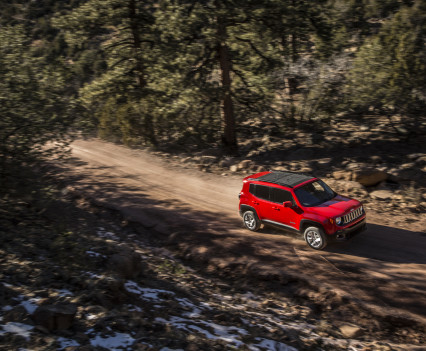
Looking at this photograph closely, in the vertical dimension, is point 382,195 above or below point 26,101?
below

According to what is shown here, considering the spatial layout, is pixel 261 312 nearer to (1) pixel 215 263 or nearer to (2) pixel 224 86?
(1) pixel 215 263

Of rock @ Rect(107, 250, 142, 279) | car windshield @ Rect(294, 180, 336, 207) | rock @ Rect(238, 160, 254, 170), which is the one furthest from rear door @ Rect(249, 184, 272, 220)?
rock @ Rect(238, 160, 254, 170)

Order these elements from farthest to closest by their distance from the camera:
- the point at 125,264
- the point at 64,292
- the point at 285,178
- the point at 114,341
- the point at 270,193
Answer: the point at 285,178, the point at 270,193, the point at 125,264, the point at 64,292, the point at 114,341

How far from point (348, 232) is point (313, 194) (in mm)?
1425

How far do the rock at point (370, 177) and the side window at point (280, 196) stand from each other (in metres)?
4.95

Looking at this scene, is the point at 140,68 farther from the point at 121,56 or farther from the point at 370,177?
the point at 370,177

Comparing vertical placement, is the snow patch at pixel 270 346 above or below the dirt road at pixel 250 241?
below

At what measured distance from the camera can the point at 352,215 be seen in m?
10.4

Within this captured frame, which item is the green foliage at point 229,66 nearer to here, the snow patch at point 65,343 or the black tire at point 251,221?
the black tire at point 251,221

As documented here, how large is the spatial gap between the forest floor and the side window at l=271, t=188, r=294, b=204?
1.16 m

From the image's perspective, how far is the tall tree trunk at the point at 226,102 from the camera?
17703mm

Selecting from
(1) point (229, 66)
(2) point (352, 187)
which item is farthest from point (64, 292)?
(1) point (229, 66)

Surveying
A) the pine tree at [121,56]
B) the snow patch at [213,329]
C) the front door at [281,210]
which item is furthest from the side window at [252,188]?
the pine tree at [121,56]

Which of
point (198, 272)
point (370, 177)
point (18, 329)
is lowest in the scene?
point (198, 272)
